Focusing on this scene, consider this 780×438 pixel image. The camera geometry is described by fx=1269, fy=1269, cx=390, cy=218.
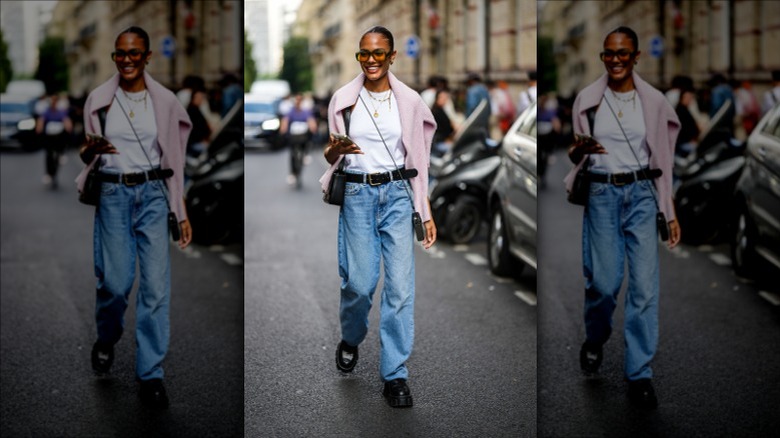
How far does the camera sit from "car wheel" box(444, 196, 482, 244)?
11219 millimetres

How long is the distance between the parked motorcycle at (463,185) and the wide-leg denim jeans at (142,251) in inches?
205

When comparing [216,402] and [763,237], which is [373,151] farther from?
[763,237]

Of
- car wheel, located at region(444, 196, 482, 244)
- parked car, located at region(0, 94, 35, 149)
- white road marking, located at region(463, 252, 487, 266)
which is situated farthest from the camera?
car wheel, located at region(444, 196, 482, 244)

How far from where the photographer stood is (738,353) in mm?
7324

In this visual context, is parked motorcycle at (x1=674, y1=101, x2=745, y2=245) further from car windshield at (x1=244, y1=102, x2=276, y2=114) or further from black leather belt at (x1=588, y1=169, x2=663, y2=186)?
car windshield at (x1=244, y1=102, x2=276, y2=114)

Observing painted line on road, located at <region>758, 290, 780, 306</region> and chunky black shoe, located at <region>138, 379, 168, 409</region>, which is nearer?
chunky black shoe, located at <region>138, 379, 168, 409</region>

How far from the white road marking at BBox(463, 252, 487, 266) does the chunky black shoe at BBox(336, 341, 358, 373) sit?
16.0 ft

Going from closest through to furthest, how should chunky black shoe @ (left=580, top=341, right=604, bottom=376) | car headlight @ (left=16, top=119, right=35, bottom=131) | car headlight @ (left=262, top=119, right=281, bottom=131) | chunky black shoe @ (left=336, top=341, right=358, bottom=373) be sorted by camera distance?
1. chunky black shoe @ (left=336, top=341, right=358, bottom=373)
2. chunky black shoe @ (left=580, top=341, right=604, bottom=376)
3. car headlight @ (left=16, top=119, right=35, bottom=131)
4. car headlight @ (left=262, top=119, right=281, bottom=131)

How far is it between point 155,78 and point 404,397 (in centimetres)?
203

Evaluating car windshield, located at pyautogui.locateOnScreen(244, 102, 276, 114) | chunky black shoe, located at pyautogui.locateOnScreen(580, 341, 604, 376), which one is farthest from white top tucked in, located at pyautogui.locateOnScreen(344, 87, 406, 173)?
car windshield, located at pyautogui.locateOnScreen(244, 102, 276, 114)

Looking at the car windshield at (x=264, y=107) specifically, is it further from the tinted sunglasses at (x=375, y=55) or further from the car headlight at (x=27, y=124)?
the tinted sunglasses at (x=375, y=55)

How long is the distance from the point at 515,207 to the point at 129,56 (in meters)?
3.90

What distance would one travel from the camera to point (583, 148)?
6.06 m

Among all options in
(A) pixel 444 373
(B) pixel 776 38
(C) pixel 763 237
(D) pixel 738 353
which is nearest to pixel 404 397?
(A) pixel 444 373
